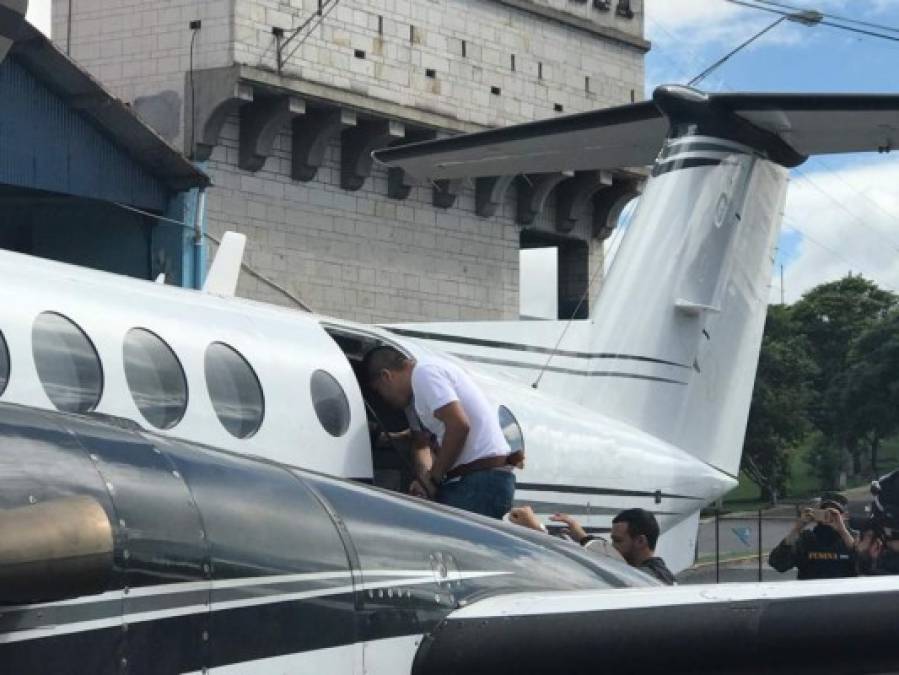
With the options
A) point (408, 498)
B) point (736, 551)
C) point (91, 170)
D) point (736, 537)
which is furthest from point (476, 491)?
point (736, 537)

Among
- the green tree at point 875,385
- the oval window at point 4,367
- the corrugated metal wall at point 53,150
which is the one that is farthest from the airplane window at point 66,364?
the green tree at point 875,385

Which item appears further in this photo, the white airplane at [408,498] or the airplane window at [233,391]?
the airplane window at [233,391]

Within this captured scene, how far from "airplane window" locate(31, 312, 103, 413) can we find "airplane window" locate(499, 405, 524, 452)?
3098 millimetres

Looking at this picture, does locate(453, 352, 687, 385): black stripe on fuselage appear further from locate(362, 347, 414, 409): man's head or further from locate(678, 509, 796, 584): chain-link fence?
locate(362, 347, 414, 409): man's head

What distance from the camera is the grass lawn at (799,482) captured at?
220 ft

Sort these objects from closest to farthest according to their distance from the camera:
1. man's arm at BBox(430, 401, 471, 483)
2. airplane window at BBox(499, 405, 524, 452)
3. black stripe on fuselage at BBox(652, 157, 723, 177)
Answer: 1. man's arm at BBox(430, 401, 471, 483)
2. airplane window at BBox(499, 405, 524, 452)
3. black stripe on fuselage at BBox(652, 157, 723, 177)

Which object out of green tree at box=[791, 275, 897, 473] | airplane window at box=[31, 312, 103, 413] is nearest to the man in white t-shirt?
airplane window at box=[31, 312, 103, 413]

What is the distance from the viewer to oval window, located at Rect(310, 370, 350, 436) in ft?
24.6

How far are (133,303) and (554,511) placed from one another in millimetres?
3373

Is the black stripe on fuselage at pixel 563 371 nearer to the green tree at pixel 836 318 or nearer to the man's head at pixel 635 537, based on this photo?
the man's head at pixel 635 537

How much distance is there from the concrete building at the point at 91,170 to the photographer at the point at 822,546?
9921 mm

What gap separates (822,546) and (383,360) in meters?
3.53

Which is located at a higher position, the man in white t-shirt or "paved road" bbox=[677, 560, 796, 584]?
the man in white t-shirt

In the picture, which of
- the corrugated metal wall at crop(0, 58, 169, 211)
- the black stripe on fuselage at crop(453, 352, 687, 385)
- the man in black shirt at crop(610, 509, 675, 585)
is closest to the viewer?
the man in black shirt at crop(610, 509, 675, 585)
